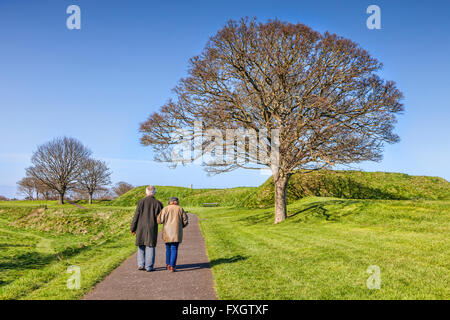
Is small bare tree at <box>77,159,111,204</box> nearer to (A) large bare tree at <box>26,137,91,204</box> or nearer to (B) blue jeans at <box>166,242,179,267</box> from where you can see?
(A) large bare tree at <box>26,137,91,204</box>

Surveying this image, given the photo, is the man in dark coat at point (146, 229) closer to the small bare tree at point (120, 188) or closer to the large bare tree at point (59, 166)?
the large bare tree at point (59, 166)

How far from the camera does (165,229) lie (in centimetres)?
875

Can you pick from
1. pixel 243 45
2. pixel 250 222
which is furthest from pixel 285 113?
pixel 250 222

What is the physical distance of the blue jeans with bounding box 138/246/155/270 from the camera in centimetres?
873

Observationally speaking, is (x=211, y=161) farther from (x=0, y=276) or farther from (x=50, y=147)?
(x=50, y=147)

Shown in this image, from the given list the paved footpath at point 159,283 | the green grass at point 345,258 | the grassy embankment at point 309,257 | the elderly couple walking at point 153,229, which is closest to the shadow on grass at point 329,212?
the grassy embankment at point 309,257

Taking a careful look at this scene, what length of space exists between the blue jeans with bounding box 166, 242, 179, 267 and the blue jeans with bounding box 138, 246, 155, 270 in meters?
0.43

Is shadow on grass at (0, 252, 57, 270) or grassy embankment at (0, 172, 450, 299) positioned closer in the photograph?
grassy embankment at (0, 172, 450, 299)

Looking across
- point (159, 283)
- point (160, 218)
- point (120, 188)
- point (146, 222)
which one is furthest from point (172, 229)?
point (120, 188)

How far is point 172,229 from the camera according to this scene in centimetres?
875

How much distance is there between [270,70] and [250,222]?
10.6 meters

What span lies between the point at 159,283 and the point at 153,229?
5.93 ft

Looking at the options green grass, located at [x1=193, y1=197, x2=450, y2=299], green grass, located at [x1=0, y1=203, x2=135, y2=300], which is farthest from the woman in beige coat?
green grass, located at [x1=0, y1=203, x2=135, y2=300]

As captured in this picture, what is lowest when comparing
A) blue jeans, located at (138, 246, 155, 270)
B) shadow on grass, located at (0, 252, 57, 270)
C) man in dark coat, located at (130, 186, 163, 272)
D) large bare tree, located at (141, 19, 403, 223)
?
shadow on grass, located at (0, 252, 57, 270)
